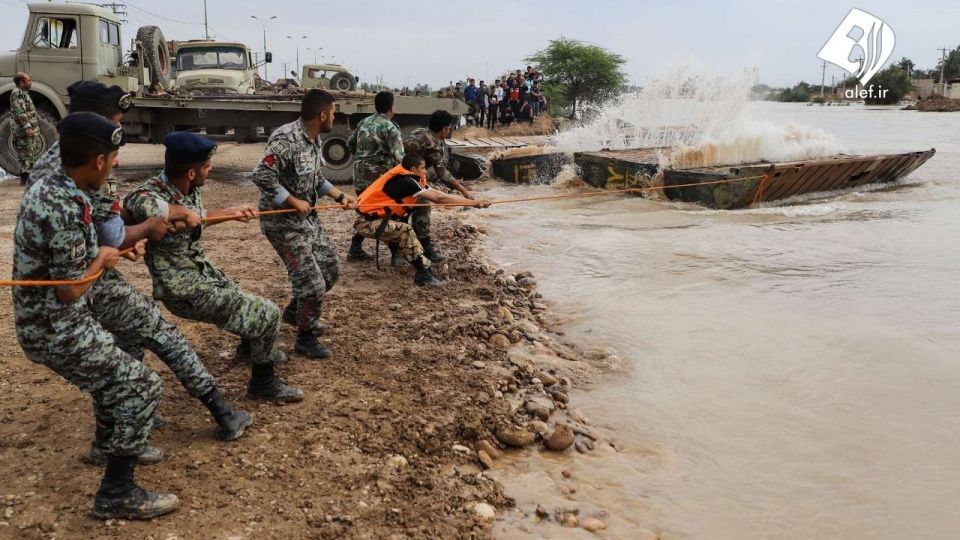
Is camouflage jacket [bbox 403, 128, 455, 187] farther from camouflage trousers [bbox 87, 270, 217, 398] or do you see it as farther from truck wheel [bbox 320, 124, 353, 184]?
truck wheel [bbox 320, 124, 353, 184]

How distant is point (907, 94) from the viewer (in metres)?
75.2

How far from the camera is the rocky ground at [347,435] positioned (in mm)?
2875

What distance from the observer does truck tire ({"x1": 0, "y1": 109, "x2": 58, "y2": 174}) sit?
11703 mm

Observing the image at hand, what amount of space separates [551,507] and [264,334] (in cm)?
158

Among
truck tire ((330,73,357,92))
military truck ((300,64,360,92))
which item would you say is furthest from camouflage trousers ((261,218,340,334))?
military truck ((300,64,360,92))

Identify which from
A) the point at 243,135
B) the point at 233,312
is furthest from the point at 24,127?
the point at 233,312

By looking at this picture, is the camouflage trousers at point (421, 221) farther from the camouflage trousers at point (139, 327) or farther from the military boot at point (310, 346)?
the camouflage trousers at point (139, 327)

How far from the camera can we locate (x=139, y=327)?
3.13 m

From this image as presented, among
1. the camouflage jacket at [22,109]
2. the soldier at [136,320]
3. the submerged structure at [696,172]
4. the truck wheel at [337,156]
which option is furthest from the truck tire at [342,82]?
the soldier at [136,320]

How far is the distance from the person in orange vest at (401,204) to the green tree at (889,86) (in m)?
78.0

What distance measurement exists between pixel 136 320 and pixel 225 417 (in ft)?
1.90

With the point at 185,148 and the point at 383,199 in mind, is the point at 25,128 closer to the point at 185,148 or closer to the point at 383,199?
the point at 383,199

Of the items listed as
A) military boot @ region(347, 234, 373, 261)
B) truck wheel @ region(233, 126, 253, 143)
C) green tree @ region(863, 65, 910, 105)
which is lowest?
military boot @ region(347, 234, 373, 261)

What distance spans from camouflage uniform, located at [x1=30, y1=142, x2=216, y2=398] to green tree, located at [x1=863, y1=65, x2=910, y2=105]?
81036 mm
